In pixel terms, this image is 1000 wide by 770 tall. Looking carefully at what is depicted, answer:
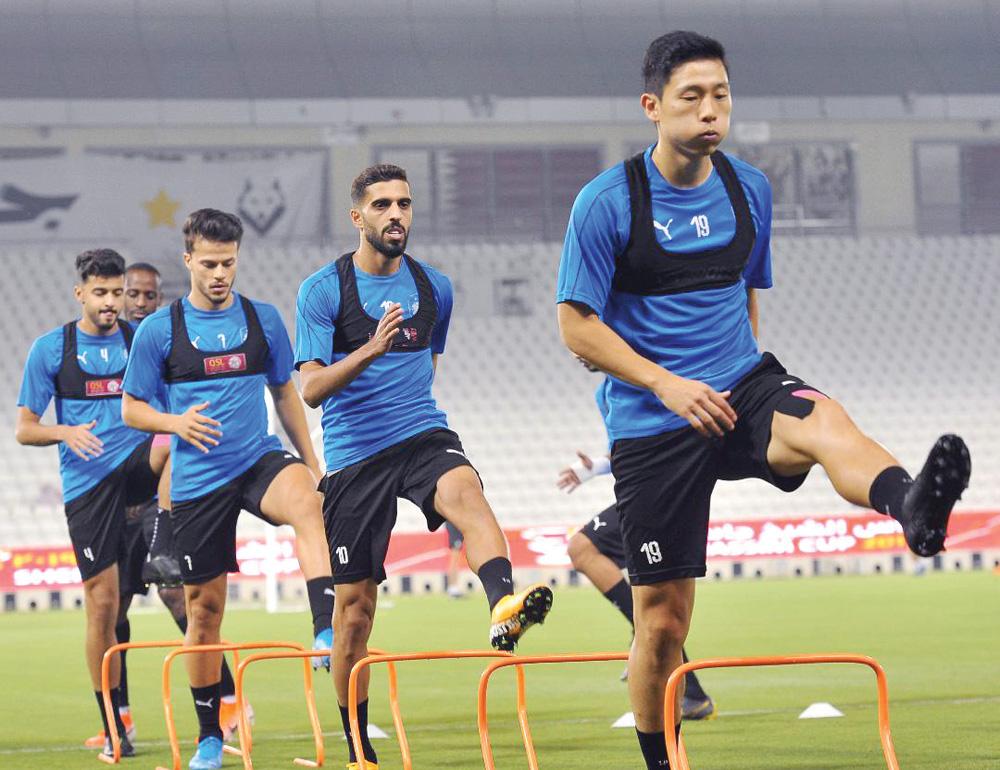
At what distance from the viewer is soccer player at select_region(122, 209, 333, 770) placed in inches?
312

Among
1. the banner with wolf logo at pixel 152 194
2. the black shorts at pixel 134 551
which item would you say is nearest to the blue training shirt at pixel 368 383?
the black shorts at pixel 134 551

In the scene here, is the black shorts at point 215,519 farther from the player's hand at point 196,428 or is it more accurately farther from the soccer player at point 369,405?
the soccer player at point 369,405

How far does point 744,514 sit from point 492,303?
604 centimetres

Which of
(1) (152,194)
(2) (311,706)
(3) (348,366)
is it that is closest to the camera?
(3) (348,366)

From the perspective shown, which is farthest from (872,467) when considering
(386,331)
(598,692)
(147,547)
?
(598,692)

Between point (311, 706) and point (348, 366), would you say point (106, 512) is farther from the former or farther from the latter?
point (348, 366)

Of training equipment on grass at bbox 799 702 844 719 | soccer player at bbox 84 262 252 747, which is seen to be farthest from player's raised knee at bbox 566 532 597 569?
soccer player at bbox 84 262 252 747

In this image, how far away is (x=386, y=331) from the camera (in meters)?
6.57

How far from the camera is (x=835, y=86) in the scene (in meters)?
30.7

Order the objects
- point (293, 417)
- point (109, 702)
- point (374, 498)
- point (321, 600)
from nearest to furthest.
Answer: point (374, 498), point (321, 600), point (293, 417), point (109, 702)

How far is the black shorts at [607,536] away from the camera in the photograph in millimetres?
9617

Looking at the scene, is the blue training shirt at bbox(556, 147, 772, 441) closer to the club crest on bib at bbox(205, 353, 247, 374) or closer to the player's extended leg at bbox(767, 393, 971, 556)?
the player's extended leg at bbox(767, 393, 971, 556)

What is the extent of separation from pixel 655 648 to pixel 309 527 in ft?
8.28

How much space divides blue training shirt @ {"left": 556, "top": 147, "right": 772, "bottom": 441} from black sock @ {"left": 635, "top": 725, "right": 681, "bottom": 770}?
1.08 meters
